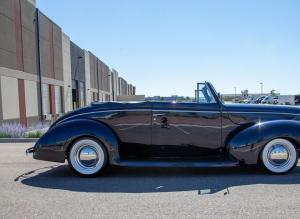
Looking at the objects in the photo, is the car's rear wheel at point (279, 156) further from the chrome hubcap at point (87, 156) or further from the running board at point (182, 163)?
the chrome hubcap at point (87, 156)

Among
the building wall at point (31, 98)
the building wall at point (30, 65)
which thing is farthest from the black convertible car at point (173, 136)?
the building wall at point (31, 98)

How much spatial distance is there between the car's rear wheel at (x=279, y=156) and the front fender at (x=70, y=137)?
2.48 metres

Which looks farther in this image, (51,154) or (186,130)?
(186,130)

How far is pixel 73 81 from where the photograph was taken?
1700 inches

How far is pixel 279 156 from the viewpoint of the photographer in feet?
21.4

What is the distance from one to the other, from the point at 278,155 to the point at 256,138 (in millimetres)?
502

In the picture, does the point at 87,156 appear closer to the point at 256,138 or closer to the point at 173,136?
the point at 173,136

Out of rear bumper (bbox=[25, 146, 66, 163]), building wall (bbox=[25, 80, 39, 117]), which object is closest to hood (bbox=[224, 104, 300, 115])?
rear bumper (bbox=[25, 146, 66, 163])

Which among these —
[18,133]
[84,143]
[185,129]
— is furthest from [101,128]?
[18,133]

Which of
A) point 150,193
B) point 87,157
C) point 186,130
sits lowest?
point 150,193

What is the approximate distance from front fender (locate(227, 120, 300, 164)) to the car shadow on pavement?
353mm

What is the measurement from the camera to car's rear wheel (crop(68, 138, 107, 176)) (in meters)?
6.44

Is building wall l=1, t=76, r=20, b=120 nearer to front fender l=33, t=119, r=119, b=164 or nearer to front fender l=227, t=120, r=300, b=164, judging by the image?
front fender l=33, t=119, r=119, b=164

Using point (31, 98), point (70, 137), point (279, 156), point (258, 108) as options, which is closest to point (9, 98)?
point (31, 98)
